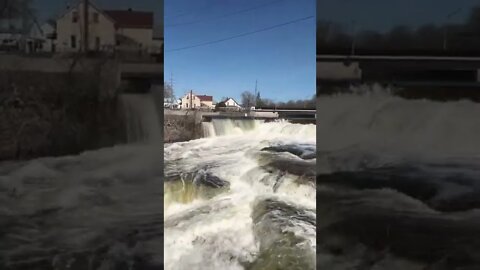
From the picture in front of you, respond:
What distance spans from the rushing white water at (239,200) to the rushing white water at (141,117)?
24cm

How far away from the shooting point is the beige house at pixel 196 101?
4421mm

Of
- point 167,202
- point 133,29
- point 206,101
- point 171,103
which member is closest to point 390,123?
point 206,101

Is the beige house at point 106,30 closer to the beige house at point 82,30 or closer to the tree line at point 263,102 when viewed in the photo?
the beige house at point 82,30

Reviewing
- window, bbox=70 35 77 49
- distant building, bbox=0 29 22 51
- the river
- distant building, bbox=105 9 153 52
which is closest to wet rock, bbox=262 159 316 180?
the river

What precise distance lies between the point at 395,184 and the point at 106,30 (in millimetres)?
2560

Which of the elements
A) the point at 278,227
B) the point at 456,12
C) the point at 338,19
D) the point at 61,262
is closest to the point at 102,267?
the point at 61,262

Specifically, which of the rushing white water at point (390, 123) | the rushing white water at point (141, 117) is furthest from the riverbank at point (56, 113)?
the rushing white water at point (390, 123)

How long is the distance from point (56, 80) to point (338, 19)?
2.22 metres

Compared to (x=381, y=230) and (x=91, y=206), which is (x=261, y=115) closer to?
(x=381, y=230)

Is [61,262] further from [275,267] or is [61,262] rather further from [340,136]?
[340,136]

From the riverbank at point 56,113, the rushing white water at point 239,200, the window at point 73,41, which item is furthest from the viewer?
the rushing white water at point 239,200

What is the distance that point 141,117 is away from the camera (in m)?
4.17

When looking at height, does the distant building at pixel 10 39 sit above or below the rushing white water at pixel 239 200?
above

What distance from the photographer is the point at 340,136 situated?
434 centimetres
